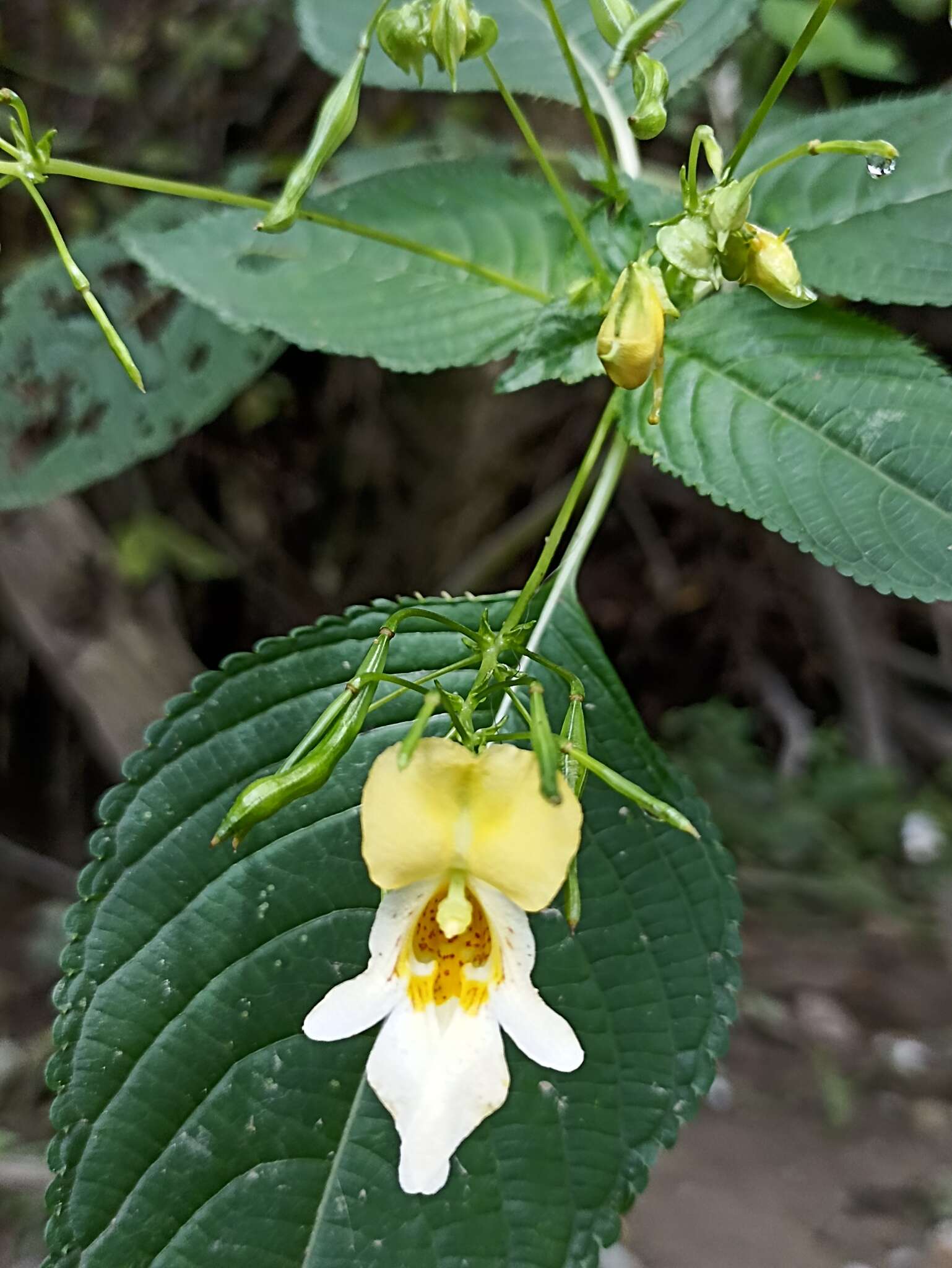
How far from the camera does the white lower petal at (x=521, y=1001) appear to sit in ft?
A: 1.87

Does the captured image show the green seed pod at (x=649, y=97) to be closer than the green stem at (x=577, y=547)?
Yes

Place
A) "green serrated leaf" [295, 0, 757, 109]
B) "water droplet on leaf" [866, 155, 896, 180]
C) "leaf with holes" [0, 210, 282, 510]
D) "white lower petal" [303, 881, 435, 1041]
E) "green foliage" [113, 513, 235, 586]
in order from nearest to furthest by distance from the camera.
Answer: "white lower petal" [303, 881, 435, 1041] → "water droplet on leaf" [866, 155, 896, 180] → "green serrated leaf" [295, 0, 757, 109] → "leaf with holes" [0, 210, 282, 510] → "green foliage" [113, 513, 235, 586]

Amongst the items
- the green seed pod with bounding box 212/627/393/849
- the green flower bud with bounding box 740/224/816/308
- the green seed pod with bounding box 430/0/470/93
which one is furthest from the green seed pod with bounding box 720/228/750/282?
the green seed pod with bounding box 212/627/393/849

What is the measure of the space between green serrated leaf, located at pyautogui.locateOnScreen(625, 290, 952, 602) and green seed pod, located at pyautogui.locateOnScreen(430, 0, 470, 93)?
0.98ft

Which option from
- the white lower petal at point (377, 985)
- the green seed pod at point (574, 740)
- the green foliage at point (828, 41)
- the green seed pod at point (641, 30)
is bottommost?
the white lower petal at point (377, 985)

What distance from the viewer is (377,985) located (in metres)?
0.59

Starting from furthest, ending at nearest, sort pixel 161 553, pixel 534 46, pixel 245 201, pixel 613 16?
pixel 161 553 < pixel 534 46 < pixel 245 201 < pixel 613 16

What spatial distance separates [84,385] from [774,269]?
3.27 feet

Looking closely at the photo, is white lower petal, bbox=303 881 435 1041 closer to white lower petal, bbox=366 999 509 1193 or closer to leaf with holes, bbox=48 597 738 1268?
white lower petal, bbox=366 999 509 1193

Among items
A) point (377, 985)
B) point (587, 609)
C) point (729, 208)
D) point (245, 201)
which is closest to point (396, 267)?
point (245, 201)

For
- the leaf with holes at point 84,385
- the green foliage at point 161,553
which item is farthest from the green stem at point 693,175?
the green foliage at point 161,553

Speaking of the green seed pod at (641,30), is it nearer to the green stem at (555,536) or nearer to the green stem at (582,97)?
the green stem at (582,97)

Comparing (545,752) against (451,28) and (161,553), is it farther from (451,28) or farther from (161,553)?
(161,553)

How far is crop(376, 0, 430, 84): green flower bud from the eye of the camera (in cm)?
74
